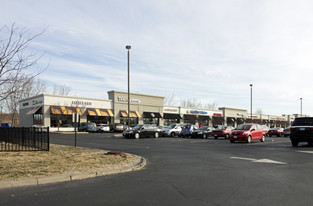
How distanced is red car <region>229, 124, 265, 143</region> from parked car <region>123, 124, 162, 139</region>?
971 centimetres

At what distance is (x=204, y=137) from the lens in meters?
29.1

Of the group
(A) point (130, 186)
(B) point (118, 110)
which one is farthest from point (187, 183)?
(B) point (118, 110)

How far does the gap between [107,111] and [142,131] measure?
2295cm

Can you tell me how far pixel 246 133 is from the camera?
2047cm

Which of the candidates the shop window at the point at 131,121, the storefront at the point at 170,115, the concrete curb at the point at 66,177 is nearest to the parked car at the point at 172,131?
the shop window at the point at 131,121

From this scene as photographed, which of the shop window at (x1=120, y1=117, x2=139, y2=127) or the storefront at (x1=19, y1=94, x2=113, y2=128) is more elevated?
the storefront at (x1=19, y1=94, x2=113, y2=128)

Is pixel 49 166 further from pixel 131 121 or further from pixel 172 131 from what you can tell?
pixel 131 121

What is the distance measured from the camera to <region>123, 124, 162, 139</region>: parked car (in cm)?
2691

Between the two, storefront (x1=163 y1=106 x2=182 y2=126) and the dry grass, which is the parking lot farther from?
storefront (x1=163 y1=106 x2=182 y2=126)

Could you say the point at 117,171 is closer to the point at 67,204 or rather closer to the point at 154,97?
the point at 67,204

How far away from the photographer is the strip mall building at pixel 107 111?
4294cm

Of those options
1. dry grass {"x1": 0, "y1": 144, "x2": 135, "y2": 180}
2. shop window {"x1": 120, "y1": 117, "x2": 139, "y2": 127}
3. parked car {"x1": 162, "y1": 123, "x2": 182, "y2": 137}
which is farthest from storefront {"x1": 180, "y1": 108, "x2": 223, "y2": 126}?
dry grass {"x1": 0, "y1": 144, "x2": 135, "y2": 180}

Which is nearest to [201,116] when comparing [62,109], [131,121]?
[131,121]

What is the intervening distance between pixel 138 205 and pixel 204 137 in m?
24.8
